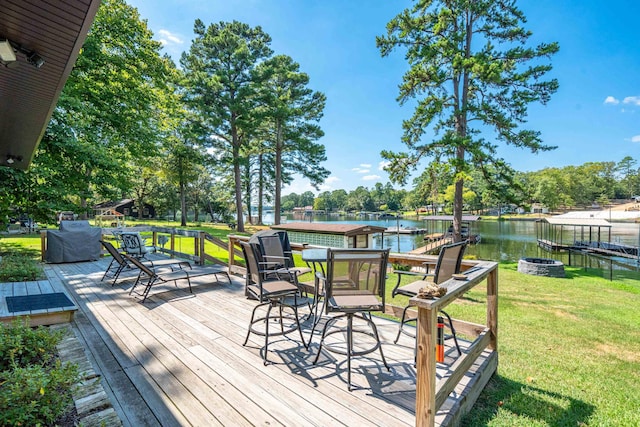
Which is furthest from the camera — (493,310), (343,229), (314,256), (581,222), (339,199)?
(339,199)

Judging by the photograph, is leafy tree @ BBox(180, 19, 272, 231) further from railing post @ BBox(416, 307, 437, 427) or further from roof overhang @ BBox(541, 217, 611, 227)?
roof overhang @ BBox(541, 217, 611, 227)

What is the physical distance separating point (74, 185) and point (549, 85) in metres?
16.1

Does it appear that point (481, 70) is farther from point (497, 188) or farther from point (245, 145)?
point (245, 145)

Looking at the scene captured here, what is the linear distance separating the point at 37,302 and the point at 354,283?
3.81m

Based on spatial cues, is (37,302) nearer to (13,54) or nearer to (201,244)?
(13,54)

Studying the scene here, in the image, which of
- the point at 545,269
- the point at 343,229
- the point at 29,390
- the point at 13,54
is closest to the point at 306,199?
the point at 545,269

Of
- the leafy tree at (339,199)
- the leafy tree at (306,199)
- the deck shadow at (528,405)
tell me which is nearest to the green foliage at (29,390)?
the deck shadow at (528,405)

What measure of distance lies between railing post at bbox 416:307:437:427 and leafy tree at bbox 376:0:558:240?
10.3 m

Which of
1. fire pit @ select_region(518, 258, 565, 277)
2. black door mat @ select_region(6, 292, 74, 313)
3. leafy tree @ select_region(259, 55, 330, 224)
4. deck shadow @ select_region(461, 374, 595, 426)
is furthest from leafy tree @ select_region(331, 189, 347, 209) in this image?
deck shadow @ select_region(461, 374, 595, 426)

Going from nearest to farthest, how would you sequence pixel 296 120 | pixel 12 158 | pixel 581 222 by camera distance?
1. pixel 12 158
2. pixel 581 222
3. pixel 296 120

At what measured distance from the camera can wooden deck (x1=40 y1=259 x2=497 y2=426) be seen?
193 centimetres

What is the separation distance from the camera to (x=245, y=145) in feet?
61.6

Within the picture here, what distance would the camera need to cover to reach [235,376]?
2387 millimetres

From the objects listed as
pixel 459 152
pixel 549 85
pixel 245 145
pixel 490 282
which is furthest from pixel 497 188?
pixel 245 145
